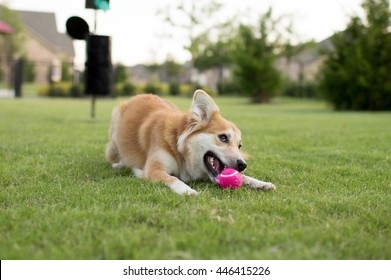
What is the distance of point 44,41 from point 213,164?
192ft

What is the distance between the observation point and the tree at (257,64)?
94.0 feet

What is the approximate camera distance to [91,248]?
2.51 metres

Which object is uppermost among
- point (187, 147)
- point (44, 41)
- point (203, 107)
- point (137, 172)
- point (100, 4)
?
point (44, 41)

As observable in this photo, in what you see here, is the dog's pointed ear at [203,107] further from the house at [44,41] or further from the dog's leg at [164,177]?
the house at [44,41]

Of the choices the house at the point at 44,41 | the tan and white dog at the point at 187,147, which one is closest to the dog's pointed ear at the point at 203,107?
the tan and white dog at the point at 187,147

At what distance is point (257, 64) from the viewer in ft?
92.8

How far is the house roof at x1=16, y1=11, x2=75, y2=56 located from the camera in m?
59.6

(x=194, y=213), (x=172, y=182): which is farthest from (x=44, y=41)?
(x=194, y=213)

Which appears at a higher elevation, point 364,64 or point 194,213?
point 364,64

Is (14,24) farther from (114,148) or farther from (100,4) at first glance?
(114,148)

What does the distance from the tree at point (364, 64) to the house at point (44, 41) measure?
41.1m

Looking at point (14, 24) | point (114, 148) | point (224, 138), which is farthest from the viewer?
point (14, 24)

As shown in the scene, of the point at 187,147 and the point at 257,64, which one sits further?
the point at 257,64
